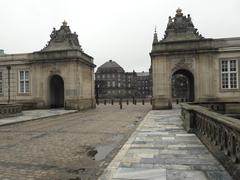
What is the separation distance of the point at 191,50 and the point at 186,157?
19937 millimetres

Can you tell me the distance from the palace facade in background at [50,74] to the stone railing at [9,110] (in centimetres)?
754

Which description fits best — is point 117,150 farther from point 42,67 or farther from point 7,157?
point 42,67

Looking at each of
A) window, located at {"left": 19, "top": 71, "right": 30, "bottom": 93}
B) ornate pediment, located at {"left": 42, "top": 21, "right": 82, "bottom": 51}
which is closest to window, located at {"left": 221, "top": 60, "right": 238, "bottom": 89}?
ornate pediment, located at {"left": 42, "top": 21, "right": 82, "bottom": 51}

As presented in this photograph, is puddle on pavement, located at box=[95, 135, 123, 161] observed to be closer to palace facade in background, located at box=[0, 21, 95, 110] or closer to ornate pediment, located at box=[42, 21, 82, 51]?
palace facade in background, located at box=[0, 21, 95, 110]

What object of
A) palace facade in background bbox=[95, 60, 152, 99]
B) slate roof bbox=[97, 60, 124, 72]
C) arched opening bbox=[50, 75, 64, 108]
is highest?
slate roof bbox=[97, 60, 124, 72]

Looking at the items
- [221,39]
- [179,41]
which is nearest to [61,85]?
[179,41]

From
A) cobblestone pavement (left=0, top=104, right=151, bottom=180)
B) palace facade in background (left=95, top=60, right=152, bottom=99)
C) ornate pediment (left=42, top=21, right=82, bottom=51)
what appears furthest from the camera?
palace facade in background (left=95, top=60, right=152, bottom=99)

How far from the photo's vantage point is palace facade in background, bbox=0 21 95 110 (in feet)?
92.1

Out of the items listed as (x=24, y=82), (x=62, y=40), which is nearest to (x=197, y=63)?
(x=62, y=40)

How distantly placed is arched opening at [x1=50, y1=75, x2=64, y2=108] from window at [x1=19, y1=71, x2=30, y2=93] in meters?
2.75

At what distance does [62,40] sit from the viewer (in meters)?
30.1

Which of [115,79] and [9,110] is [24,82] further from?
[115,79]

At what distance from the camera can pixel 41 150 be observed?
309 inches

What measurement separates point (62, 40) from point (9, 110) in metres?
13.0
